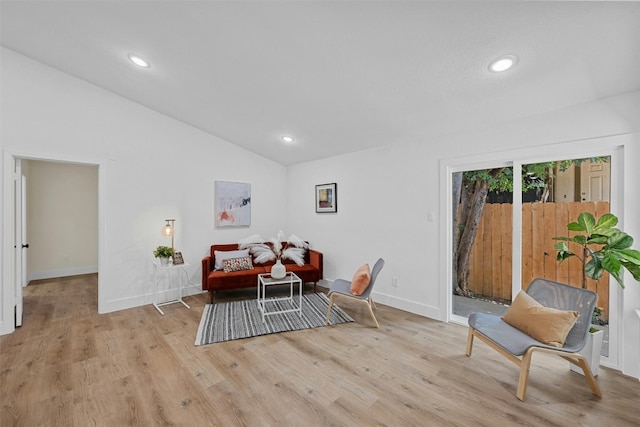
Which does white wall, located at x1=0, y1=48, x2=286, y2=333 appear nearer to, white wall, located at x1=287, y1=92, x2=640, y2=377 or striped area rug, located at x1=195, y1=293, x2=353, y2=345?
striped area rug, located at x1=195, y1=293, x2=353, y2=345

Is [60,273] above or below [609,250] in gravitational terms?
below

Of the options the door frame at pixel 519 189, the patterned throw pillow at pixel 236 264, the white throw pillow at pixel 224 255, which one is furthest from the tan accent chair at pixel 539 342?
the white throw pillow at pixel 224 255

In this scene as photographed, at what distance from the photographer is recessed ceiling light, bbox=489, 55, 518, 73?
75.5 inches

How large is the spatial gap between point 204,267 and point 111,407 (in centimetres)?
213

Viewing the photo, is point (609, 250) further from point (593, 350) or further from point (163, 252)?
point (163, 252)

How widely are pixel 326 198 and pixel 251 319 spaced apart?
7.58 ft

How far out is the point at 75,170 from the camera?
534 centimetres

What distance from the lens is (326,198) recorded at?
4.67m

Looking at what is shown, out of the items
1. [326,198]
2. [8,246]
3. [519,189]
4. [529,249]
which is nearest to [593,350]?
[529,249]

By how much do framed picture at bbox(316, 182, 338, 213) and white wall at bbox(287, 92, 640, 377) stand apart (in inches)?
3.8

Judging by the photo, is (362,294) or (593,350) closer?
(593,350)

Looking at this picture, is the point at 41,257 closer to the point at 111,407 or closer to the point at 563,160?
the point at 111,407

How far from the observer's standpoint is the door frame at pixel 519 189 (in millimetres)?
2217

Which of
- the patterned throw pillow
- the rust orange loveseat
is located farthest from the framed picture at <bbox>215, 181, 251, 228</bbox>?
the patterned throw pillow
